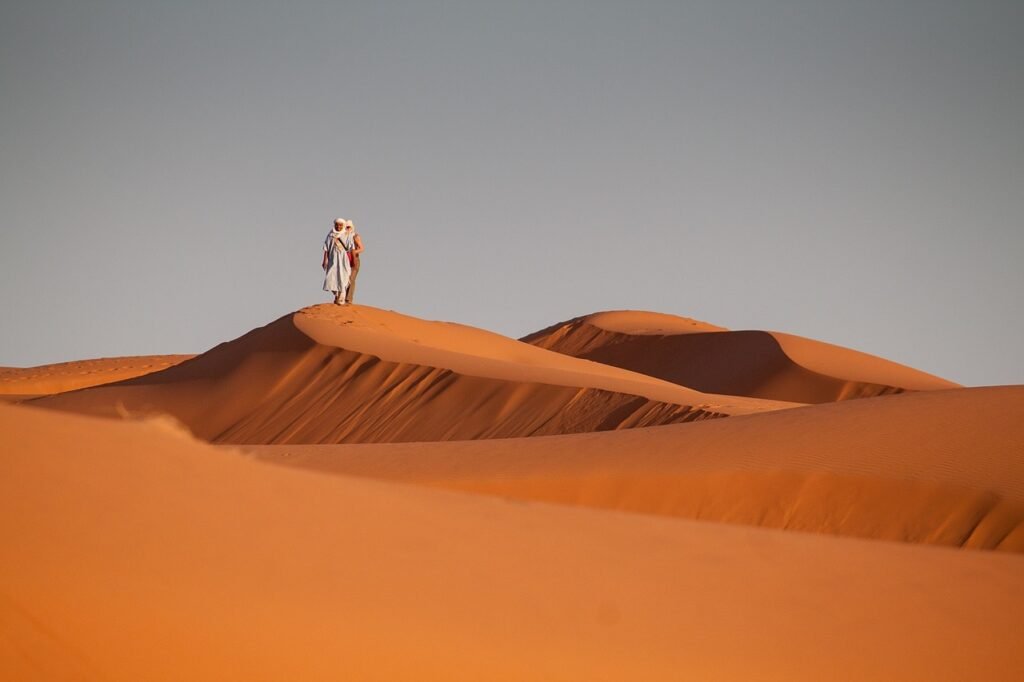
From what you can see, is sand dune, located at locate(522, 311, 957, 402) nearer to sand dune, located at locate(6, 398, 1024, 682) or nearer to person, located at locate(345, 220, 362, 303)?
person, located at locate(345, 220, 362, 303)

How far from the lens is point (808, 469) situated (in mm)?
14148

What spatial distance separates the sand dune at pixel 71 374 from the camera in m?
49.8

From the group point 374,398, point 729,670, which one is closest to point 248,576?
point 729,670

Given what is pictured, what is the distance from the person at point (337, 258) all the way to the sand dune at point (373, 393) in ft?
4.48

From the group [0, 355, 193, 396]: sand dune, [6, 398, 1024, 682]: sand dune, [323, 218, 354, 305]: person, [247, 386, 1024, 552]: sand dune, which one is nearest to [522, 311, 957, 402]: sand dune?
[0, 355, 193, 396]: sand dune

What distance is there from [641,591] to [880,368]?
136 ft

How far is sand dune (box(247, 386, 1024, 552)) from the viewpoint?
13094mm

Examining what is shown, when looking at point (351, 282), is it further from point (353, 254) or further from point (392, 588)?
point (392, 588)

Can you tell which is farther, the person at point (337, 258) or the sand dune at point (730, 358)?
the sand dune at point (730, 358)

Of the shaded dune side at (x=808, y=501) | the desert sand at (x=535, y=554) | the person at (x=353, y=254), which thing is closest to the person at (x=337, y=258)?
the person at (x=353, y=254)

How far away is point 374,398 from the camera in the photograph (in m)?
25.2

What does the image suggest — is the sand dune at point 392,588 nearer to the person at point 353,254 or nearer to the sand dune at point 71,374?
the person at point 353,254

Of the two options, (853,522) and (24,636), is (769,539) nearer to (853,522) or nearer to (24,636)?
(853,522)

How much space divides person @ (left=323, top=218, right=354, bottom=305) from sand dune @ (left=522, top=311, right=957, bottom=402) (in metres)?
19.5
